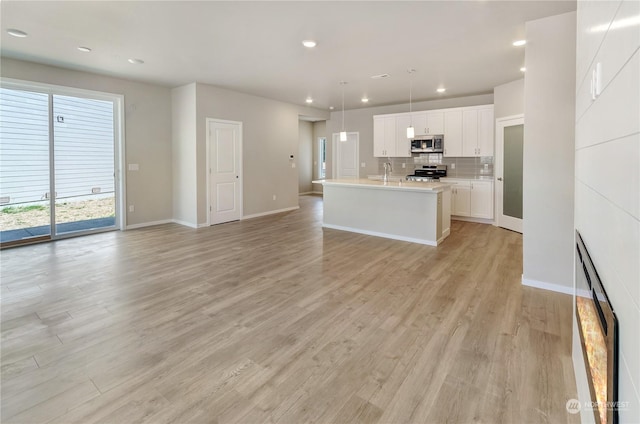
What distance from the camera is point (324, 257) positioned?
14.8 ft

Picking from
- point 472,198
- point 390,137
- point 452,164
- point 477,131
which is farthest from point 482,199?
point 390,137

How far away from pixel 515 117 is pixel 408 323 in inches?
197

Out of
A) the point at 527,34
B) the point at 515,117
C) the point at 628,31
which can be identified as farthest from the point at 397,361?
the point at 515,117

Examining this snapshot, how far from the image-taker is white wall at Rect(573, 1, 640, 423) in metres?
0.73

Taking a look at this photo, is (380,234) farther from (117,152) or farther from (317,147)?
(317,147)

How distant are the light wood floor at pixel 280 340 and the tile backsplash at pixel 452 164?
3226 millimetres

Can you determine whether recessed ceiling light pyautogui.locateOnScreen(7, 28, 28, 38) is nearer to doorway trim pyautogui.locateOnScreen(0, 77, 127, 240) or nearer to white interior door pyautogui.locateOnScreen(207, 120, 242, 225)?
doorway trim pyautogui.locateOnScreen(0, 77, 127, 240)

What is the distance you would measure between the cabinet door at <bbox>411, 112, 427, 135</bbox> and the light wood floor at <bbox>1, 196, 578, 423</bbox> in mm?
3902

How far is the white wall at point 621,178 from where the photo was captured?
0.73m

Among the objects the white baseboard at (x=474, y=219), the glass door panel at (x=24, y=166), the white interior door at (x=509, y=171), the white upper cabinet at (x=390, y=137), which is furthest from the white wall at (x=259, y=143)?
the white interior door at (x=509, y=171)

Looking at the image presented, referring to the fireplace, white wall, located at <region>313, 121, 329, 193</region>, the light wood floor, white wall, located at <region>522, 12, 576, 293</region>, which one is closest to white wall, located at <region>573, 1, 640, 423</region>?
the fireplace

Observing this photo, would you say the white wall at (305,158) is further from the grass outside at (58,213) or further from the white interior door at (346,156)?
the grass outside at (58,213)

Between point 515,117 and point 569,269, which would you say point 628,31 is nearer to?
point 569,269

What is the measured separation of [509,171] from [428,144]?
1890mm
